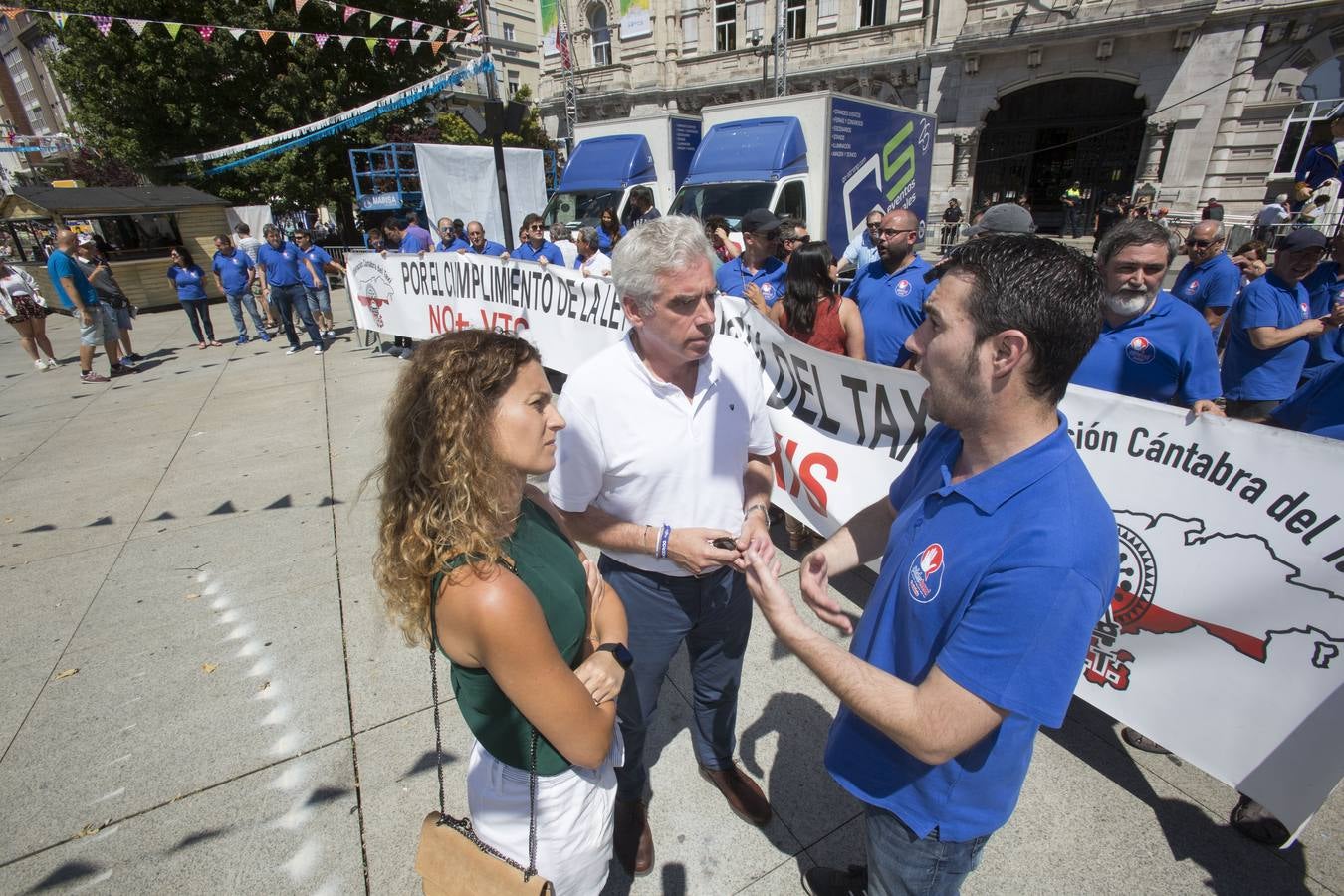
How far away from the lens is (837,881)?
2035 mm

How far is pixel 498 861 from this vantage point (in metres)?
1.33

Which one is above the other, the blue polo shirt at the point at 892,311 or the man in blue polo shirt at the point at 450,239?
the man in blue polo shirt at the point at 450,239

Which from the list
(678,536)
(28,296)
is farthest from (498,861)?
(28,296)

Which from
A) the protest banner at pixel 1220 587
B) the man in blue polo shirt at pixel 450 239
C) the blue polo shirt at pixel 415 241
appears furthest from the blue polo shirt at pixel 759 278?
the blue polo shirt at pixel 415 241

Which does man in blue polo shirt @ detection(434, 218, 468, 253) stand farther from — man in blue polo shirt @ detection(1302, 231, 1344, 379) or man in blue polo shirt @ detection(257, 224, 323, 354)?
man in blue polo shirt @ detection(1302, 231, 1344, 379)

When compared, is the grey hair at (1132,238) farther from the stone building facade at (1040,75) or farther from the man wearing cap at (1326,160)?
the stone building facade at (1040,75)

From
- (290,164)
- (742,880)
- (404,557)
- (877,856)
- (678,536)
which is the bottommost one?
(742,880)

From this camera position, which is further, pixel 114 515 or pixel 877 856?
pixel 114 515

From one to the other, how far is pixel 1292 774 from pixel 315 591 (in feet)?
14.9

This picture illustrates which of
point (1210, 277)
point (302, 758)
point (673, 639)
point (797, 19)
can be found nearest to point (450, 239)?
point (302, 758)

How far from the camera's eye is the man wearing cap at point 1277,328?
3.84 metres

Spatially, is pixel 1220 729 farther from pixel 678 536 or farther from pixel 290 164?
pixel 290 164

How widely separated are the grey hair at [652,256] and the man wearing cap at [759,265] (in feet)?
10.7

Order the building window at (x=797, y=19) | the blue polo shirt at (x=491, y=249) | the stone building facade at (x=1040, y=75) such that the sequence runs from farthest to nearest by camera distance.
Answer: the building window at (x=797, y=19)
the stone building facade at (x=1040, y=75)
the blue polo shirt at (x=491, y=249)
